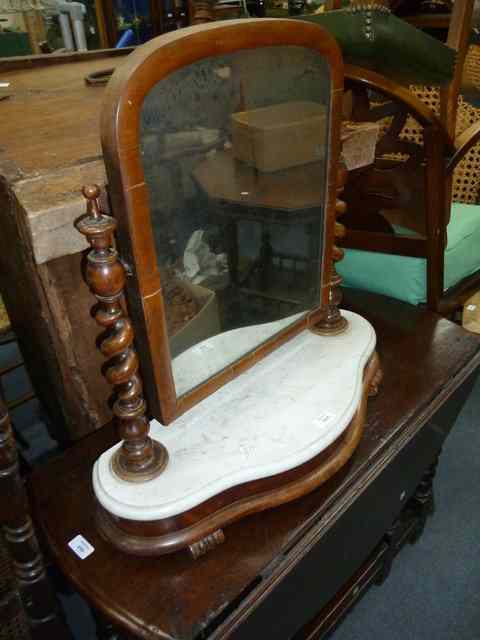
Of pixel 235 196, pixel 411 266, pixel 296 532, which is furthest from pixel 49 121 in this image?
pixel 411 266

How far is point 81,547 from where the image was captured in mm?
675

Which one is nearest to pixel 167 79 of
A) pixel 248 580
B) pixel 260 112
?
pixel 260 112

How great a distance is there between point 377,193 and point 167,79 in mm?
893

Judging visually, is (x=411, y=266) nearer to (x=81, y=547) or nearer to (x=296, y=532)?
(x=296, y=532)

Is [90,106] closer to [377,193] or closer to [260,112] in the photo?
[260,112]

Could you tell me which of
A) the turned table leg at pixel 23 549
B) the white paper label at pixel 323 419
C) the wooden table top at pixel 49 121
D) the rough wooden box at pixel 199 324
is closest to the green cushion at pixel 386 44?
the wooden table top at pixel 49 121

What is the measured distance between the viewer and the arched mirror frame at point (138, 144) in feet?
1.51

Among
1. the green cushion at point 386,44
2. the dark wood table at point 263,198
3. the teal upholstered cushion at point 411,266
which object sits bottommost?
the teal upholstered cushion at point 411,266

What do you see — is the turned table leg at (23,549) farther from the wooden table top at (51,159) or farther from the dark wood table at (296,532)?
the wooden table top at (51,159)

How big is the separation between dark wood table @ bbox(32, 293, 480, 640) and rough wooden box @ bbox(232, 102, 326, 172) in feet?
1.41

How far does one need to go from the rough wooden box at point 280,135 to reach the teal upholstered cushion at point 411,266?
67 cm

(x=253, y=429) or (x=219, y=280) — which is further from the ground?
(x=219, y=280)

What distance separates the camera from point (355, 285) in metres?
1.43

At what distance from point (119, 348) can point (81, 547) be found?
11.6 inches
